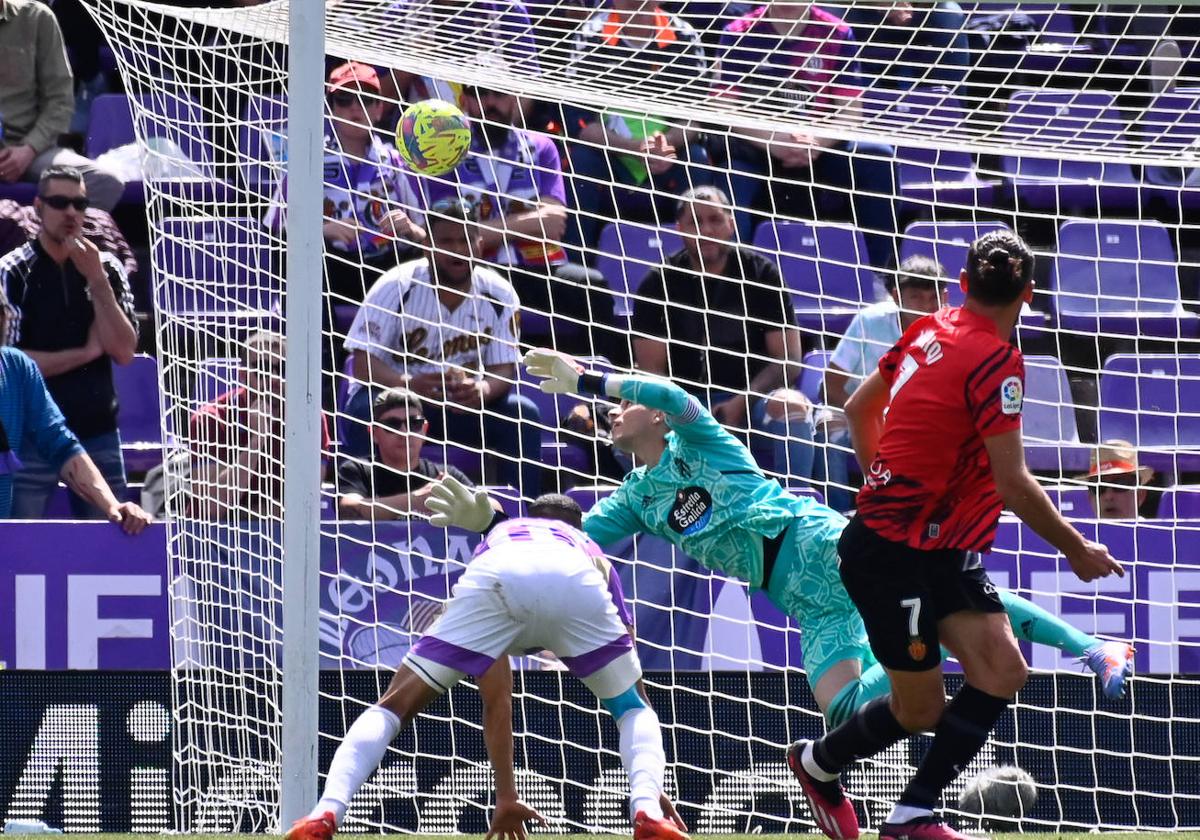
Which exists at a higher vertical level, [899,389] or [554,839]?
[899,389]

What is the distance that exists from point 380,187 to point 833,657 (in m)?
3.72

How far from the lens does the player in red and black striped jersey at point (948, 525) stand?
4.59 meters

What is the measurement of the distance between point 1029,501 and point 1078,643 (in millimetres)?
1286

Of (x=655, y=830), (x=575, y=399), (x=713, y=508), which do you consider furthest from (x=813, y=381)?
(x=655, y=830)

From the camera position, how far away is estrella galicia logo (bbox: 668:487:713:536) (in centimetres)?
614

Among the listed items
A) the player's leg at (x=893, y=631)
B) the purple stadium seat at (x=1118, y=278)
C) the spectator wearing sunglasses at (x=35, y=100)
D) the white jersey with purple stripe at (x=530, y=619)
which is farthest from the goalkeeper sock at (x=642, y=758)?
the spectator wearing sunglasses at (x=35, y=100)

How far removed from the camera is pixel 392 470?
793cm

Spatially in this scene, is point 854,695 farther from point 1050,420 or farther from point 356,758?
point 1050,420

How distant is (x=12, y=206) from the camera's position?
31.4 ft

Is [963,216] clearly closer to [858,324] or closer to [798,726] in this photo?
[858,324]

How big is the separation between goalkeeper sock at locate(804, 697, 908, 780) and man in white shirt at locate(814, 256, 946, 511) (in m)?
2.54

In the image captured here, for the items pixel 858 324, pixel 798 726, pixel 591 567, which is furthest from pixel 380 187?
pixel 591 567

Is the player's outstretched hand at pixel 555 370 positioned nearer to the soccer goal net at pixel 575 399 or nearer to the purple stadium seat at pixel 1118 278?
the soccer goal net at pixel 575 399

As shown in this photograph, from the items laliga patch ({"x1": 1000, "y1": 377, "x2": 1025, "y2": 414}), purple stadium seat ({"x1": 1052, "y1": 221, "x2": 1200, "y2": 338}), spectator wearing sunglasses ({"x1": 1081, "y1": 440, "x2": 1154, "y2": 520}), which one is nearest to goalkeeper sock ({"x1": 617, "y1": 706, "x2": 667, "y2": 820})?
laliga patch ({"x1": 1000, "y1": 377, "x2": 1025, "y2": 414})
